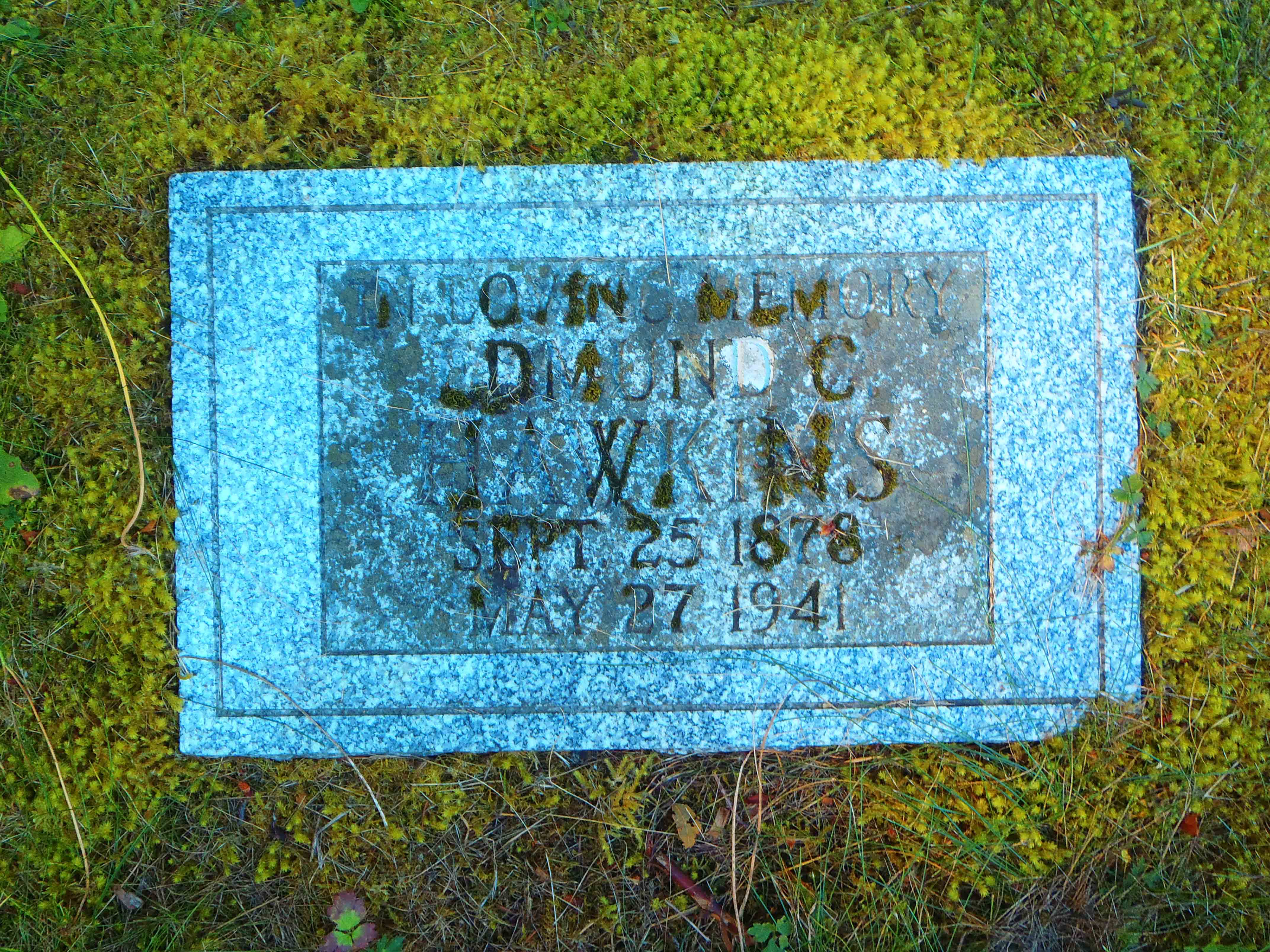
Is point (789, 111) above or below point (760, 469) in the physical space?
above

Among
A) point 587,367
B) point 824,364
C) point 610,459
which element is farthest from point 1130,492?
point 587,367

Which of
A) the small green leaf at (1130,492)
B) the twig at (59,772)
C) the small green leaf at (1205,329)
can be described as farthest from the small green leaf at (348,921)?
the small green leaf at (1205,329)

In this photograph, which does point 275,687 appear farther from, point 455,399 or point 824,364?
point 824,364

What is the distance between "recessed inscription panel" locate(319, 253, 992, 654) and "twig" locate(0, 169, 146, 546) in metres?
0.60

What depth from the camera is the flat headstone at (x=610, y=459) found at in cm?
254

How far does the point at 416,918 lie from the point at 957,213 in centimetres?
285

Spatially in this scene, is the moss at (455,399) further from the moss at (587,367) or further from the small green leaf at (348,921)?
the small green leaf at (348,921)

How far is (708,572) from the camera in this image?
2.54 meters

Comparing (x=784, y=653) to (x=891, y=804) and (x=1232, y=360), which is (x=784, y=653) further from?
(x=1232, y=360)

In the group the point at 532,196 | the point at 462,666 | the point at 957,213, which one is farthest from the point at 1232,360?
the point at 462,666

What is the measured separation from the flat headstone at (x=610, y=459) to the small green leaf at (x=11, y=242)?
1.78ft

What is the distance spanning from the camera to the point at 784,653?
2.55m

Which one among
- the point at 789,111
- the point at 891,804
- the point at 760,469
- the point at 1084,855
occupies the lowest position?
the point at 1084,855

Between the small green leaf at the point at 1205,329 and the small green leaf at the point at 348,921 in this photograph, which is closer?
the small green leaf at the point at 348,921
